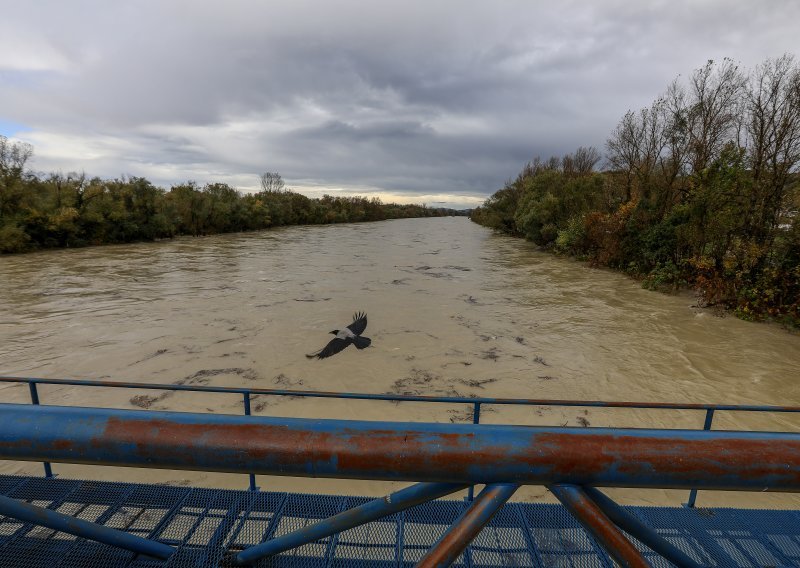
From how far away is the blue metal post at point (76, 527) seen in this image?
130 cm

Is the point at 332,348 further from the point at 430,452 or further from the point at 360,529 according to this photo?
the point at 430,452

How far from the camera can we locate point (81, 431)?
991 millimetres

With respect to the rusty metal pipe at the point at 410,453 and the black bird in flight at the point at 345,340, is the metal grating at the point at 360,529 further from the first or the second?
the black bird in flight at the point at 345,340

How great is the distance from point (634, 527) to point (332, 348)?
36.5ft

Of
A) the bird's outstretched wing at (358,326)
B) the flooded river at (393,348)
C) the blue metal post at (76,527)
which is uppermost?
the blue metal post at (76,527)

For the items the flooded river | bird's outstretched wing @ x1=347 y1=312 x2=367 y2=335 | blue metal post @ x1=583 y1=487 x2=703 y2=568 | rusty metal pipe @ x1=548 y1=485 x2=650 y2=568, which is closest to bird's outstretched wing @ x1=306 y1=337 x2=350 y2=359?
the flooded river

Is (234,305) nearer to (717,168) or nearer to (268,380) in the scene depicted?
(268,380)

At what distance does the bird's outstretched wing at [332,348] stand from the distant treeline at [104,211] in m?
30.2

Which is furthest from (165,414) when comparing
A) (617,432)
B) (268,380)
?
(268,380)

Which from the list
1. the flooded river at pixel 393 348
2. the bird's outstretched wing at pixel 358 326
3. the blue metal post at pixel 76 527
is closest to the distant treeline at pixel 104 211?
the flooded river at pixel 393 348

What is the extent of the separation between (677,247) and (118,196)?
44124 millimetres

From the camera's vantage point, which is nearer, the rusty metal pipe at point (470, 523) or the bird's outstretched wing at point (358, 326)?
the rusty metal pipe at point (470, 523)

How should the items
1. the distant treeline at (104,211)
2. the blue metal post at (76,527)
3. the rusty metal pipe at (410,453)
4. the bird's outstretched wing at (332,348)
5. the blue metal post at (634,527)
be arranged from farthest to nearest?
the distant treeline at (104,211)
the bird's outstretched wing at (332,348)
the blue metal post at (76,527)
the blue metal post at (634,527)
the rusty metal pipe at (410,453)

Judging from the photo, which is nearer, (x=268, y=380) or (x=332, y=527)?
(x=332, y=527)
